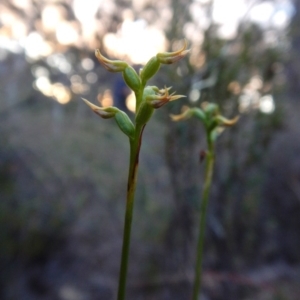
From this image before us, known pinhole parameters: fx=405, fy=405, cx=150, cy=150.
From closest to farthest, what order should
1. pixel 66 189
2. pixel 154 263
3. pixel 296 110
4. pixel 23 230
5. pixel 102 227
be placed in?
1. pixel 23 230
2. pixel 154 263
3. pixel 66 189
4. pixel 102 227
5. pixel 296 110

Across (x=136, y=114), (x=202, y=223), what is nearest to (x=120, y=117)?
(x=136, y=114)

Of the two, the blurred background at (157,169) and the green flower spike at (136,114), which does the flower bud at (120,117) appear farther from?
the blurred background at (157,169)

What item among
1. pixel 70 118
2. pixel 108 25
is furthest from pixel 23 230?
pixel 70 118

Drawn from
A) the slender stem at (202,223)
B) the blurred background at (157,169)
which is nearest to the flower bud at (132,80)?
the slender stem at (202,223)

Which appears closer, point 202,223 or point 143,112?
point 143,112

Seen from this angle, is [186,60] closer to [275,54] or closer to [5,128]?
[275,54]

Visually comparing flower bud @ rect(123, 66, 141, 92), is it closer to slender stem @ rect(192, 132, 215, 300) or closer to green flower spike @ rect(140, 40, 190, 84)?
green flower spike @ rect(140, 40, 190, 84)

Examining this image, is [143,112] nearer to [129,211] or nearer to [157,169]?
[129,211]
